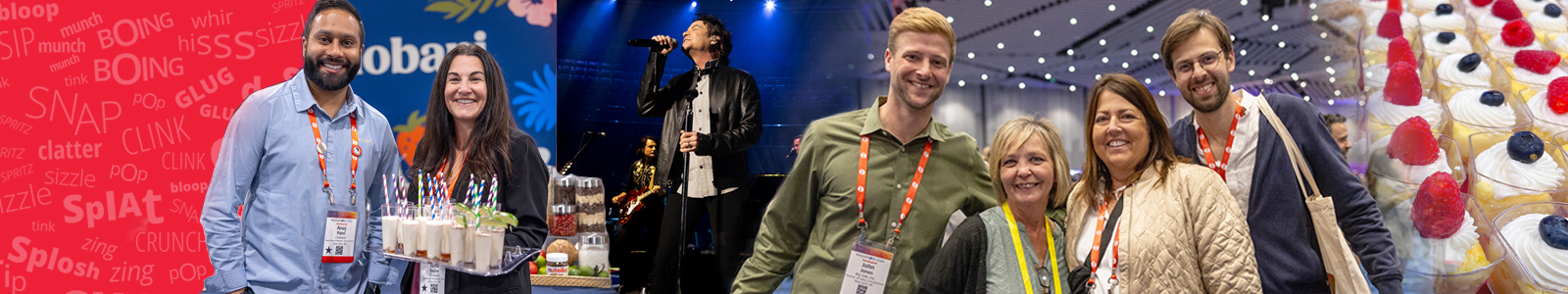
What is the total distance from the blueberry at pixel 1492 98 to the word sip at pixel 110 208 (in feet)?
17.3

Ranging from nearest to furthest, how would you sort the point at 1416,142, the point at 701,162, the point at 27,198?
1. the point at 1416,142
2. the point at 27,198
3. the point at 701,162

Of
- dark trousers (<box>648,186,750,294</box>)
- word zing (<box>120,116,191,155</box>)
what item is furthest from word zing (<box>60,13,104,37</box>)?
dark trousers (<box>648,186,750,294</box>)

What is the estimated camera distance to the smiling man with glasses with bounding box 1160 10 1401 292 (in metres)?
2.33

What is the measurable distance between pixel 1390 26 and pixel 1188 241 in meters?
1.96

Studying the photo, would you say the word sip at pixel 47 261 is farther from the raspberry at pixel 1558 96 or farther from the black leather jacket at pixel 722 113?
the raspberry at pixel 1558 96

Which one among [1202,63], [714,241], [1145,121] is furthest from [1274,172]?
[714,241]

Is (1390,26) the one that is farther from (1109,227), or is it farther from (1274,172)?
(1109,227)

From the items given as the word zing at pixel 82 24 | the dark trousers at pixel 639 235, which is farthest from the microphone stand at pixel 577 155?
the word zing at pixel 82 24

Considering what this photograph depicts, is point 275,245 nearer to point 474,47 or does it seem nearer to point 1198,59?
point 474,47

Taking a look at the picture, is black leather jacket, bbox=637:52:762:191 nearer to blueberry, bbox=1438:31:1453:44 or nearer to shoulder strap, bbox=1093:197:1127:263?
shoulder strap, bbox=1093:197:1127:263

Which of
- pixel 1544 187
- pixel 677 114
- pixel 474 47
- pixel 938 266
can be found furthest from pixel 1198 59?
pixel 677 114

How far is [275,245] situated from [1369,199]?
115 inches

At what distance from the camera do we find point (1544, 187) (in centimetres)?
306

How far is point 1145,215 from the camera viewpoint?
6.66ft
